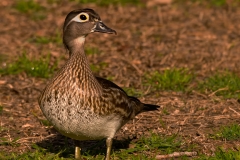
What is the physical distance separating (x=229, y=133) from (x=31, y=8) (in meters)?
7.67

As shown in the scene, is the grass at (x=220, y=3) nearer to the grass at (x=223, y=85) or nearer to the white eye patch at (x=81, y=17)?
the grass at (x=223, y=85)

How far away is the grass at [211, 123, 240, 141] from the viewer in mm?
7633

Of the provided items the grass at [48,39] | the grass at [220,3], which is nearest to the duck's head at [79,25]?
the grass at [48,39]

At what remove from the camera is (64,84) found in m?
6.64

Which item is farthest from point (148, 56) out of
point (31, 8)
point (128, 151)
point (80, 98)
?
point (80, 98)

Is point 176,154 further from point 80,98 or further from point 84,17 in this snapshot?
point 84,17

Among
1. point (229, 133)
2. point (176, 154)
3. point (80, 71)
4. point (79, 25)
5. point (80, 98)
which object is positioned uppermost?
point (79, 25)

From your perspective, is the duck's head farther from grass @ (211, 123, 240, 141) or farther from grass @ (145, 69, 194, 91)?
grass @ (145, 69, 194, 91)

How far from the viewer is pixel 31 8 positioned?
14.1m

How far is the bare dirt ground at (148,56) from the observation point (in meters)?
8.33

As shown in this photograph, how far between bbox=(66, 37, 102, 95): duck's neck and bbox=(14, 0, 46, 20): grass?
7.00 m

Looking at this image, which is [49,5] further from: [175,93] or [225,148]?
[225,148]

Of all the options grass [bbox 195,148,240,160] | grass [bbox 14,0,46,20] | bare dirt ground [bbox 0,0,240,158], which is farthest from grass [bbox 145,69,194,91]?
grass [bbox 14,0,46,20]

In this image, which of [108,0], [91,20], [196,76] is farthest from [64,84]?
[108,0]
